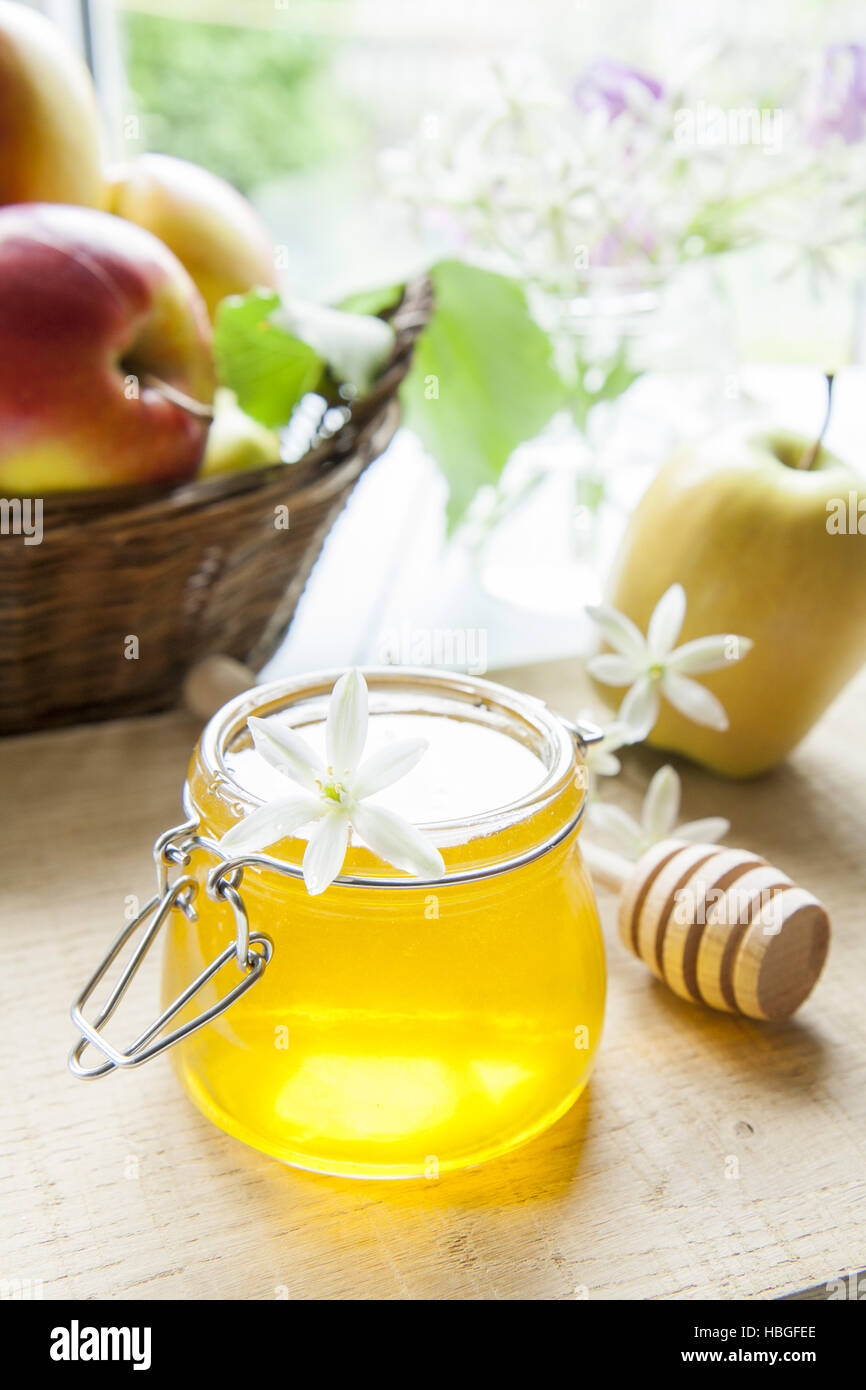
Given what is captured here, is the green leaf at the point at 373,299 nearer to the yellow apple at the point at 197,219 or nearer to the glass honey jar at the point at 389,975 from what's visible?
the yellow apple at the point at 197,219

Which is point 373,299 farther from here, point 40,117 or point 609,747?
point 609,747

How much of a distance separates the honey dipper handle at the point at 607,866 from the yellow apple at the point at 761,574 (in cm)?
11

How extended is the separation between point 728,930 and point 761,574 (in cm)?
19

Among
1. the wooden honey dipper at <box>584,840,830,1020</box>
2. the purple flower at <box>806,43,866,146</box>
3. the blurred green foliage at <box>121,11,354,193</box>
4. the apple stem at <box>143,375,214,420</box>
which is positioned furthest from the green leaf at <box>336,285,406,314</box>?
the blurred green foliage at <box>121,11,354,193</box>

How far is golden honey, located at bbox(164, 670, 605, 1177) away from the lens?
1.05ft

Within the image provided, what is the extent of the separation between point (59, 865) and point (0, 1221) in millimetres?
175

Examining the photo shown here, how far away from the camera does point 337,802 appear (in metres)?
0.31

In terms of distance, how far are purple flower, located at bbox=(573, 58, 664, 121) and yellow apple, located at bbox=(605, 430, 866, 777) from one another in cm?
19

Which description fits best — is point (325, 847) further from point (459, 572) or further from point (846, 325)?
point (846, 325)

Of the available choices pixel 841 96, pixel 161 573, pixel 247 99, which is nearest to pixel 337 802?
pixel 161 573

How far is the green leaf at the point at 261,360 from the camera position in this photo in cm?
56

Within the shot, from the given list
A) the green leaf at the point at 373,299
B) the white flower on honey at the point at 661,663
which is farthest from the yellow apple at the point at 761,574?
the green leaf at the point at 373,299

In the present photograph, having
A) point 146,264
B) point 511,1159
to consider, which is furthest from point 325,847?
point 146,264
